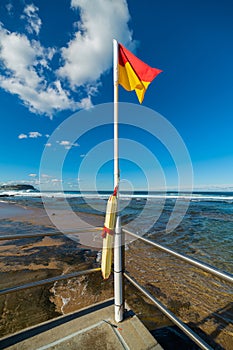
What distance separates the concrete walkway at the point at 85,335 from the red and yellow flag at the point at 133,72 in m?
3.02

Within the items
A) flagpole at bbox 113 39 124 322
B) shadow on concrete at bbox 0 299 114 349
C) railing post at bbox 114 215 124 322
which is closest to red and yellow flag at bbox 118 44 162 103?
flagpole at bbox 113 39 124 322

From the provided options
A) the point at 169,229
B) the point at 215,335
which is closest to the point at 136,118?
the point at 169,229

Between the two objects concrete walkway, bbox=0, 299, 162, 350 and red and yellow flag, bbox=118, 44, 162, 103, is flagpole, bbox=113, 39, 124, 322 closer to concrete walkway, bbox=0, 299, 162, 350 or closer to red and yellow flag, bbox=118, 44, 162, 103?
concrete walkway, bbox=0, 299, 162, 350

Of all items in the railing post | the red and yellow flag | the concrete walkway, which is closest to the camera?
the concrete walkway

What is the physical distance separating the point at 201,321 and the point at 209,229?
761 centimetres

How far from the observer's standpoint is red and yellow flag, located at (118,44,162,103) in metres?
2.41

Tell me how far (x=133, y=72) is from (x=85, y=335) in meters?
3.27

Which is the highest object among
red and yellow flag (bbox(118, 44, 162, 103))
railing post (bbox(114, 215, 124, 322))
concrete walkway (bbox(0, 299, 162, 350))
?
red and yellow flag (bbox(118, 44, 162, 103))

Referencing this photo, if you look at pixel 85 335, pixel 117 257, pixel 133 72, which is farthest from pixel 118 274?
pixel 133 72

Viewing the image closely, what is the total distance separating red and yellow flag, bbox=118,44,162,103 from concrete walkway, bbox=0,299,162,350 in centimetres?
302

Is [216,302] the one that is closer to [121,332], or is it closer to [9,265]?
[121,332]

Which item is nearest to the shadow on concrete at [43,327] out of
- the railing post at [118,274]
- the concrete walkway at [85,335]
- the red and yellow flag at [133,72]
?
the concrete walkway at [85,335]

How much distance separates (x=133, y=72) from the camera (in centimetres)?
245

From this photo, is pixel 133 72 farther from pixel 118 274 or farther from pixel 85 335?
pixel 85 335
